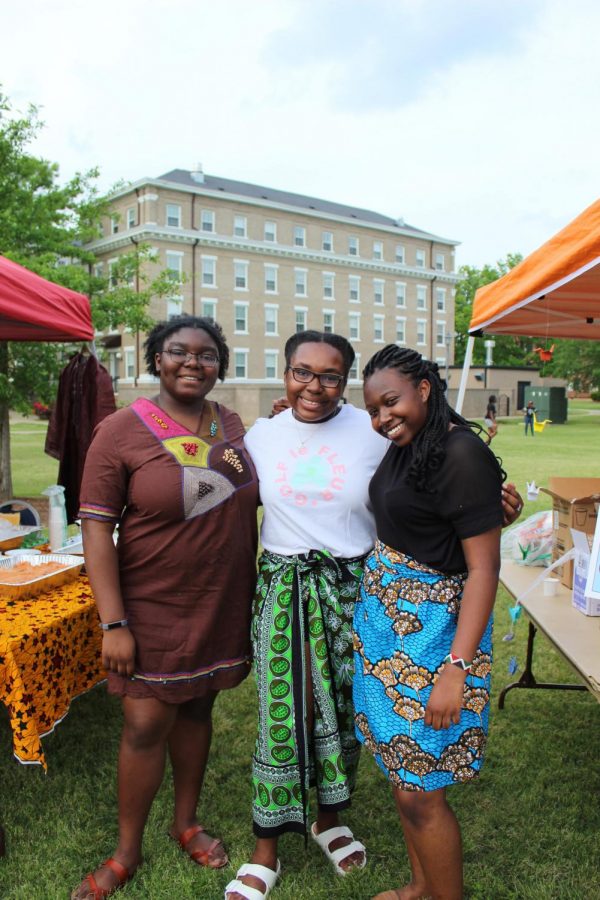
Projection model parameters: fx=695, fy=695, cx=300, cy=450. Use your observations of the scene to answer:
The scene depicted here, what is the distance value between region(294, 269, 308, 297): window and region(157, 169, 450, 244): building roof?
464cm

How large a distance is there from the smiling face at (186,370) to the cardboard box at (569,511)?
6.18 feet

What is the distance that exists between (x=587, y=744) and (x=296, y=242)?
47746 millimetres

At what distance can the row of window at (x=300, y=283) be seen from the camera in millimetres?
43406

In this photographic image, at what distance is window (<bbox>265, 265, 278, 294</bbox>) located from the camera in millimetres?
46375

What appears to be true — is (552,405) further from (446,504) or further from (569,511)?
(446,504)

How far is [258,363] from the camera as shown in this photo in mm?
44938

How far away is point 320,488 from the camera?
Answer: 230cm

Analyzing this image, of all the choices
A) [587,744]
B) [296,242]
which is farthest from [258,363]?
[587,744]

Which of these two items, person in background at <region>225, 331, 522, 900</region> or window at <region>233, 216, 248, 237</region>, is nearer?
person in background at <region>225, 331, 522, 900</region>

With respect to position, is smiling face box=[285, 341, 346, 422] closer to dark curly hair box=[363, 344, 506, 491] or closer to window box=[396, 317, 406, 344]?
dark curly hair box=[363, 344, 506, 491]

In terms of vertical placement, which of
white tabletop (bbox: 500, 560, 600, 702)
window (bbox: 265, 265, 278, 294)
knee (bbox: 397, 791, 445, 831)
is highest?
window (bbox: 265, 265, 278, 294)

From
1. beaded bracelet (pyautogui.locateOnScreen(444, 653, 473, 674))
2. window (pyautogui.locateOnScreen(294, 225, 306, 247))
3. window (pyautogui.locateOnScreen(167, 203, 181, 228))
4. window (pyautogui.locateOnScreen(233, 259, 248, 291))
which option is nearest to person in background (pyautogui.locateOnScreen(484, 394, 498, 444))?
beaded bracelet (pyautogui.locateOnScreen(444, 653, 473, 674))

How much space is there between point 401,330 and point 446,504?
52145mm

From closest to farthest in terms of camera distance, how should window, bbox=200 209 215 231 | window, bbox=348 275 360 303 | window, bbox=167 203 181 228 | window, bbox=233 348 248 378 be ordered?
window, bbox=167 203 181 228
window, bbox=200 209 215 231
window, bbox=233 348 248 378
window, bbox=348 275 360 303
